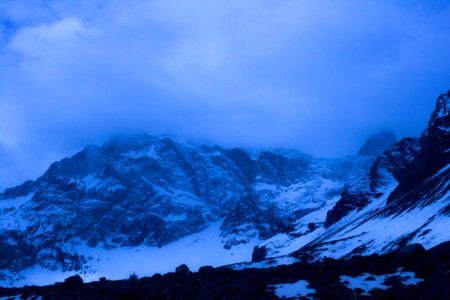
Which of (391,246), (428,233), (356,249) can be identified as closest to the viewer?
(428,233)

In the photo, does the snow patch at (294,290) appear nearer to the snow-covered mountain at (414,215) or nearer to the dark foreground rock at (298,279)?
the dark foreground rock at (298,279)

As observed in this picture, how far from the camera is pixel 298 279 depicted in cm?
3528

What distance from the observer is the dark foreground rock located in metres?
28.9

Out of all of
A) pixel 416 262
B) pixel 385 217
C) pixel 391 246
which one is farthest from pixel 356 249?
pixel 416 262

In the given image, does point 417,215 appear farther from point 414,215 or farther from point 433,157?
point 433,157

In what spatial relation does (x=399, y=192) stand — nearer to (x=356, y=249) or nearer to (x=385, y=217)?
(x=385, y=217)

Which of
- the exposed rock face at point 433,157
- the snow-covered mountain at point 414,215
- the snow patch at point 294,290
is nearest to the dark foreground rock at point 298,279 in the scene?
the snow patch at point 294,290

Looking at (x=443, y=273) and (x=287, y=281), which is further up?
(x=287, y=281)

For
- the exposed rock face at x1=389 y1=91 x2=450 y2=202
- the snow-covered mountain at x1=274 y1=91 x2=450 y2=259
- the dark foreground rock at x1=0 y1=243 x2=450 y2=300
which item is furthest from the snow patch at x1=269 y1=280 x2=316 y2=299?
the exposed rock face at x1=389 y1=91 x2=450 y2=202

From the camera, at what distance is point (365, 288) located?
1219 inches

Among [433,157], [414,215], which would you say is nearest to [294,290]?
[414,215]

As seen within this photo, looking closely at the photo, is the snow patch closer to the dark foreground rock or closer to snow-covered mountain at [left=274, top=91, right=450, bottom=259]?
the dark foreground rock

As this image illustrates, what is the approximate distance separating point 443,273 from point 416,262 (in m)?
5.87

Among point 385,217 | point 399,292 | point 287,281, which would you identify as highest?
point 385,217
